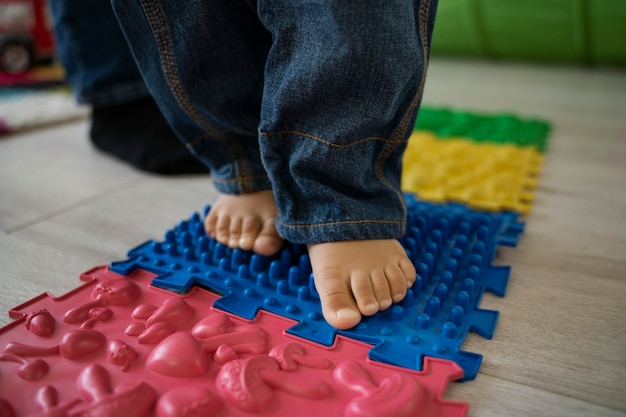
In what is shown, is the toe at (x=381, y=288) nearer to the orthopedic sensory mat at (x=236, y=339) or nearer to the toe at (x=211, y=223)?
the orthopedic sensory mat at (x=236, y=339)

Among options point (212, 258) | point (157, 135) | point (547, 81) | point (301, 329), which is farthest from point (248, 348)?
point (547, 81)

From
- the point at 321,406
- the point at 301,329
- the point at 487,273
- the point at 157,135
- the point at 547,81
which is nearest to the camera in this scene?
the point at 321,406

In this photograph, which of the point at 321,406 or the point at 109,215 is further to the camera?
the point at 109,215

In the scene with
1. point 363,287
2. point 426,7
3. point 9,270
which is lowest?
point 9,270

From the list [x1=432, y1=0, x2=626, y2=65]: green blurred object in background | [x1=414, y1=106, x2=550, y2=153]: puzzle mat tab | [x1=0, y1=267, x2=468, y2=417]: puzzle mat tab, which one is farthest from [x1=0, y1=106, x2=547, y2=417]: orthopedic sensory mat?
[x1=432, y1=0, x2=626, y2=65]: green blurred object in background

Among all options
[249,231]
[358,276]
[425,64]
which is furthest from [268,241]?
[425,64]

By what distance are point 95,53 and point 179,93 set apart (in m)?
0.54

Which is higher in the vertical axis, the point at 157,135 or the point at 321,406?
the point at 157,135

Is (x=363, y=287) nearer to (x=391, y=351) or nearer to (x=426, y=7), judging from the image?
(x=391, y=351)

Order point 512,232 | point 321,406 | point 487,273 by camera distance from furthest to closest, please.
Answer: point 512,232
point 487,273
point 321,406

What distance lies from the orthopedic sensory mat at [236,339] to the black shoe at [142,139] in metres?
0.34

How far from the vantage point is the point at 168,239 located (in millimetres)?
762

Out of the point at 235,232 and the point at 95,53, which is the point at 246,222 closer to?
the point at 235,232

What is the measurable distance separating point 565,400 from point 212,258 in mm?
451
